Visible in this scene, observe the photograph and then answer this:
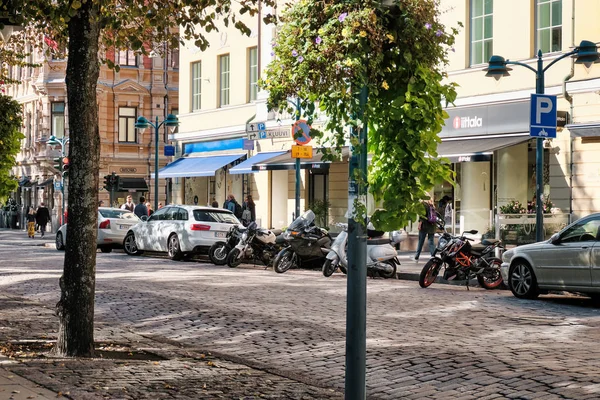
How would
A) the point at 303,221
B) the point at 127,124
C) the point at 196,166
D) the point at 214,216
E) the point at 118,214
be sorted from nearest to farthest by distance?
the point at 303,221, the point at 214,216, the point at 118,214, the point at 196,166, the point at 127,124

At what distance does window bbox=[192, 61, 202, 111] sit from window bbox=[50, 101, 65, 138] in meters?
15.7

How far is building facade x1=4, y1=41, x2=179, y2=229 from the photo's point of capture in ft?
189

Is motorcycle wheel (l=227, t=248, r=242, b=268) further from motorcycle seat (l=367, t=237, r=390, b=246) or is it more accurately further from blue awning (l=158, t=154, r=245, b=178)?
blue awning (l=158, t=154, r=245, b=178)

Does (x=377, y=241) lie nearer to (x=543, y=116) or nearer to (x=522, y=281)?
(x=543, y=116)

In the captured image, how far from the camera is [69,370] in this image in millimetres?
8367

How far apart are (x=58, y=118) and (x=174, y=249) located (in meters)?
33.5

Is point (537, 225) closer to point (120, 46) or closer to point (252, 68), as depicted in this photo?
point (120, 46)

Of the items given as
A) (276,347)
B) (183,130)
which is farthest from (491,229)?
(183,130)

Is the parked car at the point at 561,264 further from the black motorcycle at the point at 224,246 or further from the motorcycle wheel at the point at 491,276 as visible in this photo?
the black motorcycle at the point at 224,246

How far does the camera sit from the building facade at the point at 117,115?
5772 cm

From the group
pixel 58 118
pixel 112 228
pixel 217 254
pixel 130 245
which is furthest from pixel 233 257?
pixel 58 118

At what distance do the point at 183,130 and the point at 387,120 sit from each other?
40053 mm

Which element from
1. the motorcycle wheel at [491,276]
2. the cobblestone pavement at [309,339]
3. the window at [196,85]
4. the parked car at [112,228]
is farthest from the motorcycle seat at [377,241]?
the window at [196,85]

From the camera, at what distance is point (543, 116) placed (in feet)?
62.4
